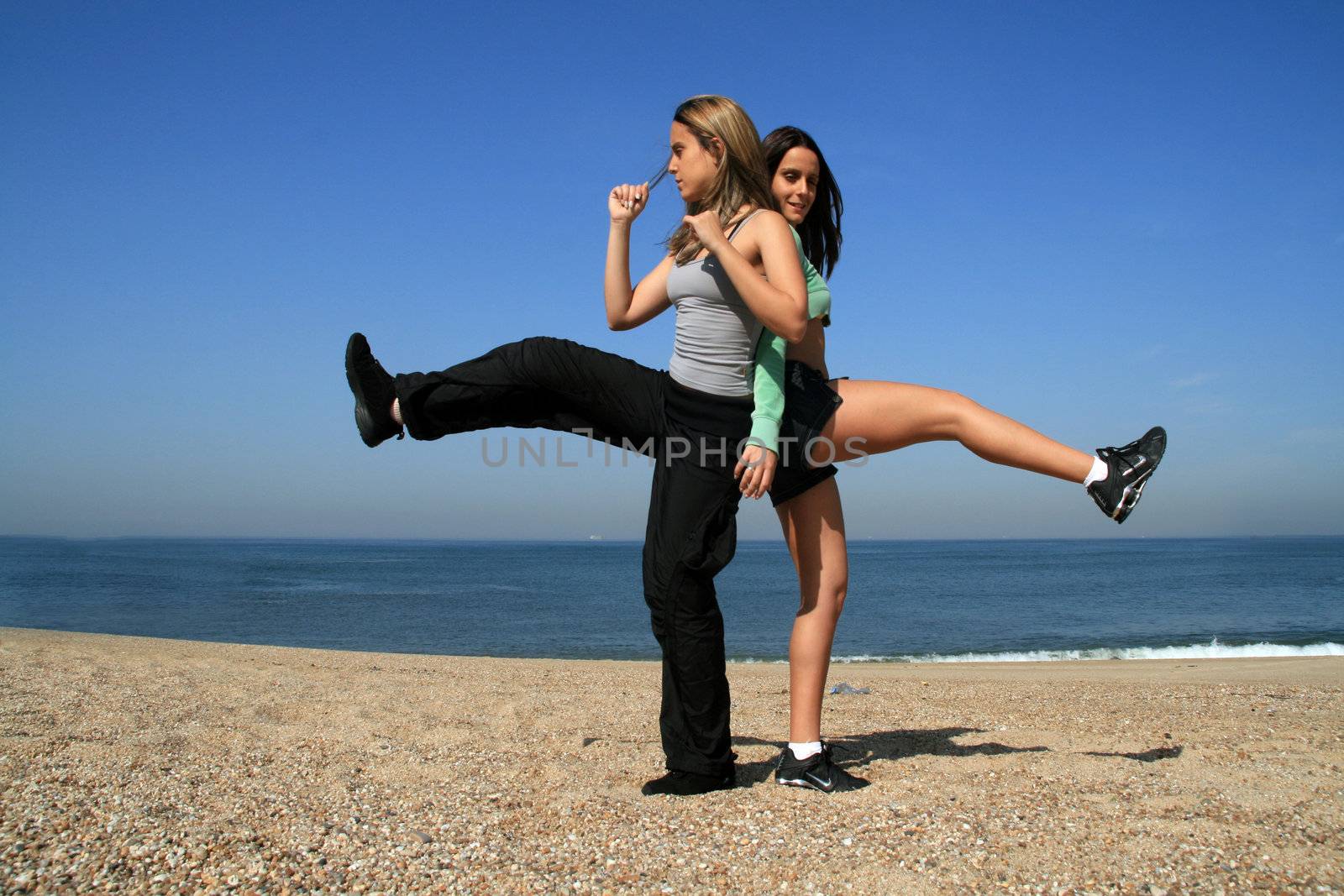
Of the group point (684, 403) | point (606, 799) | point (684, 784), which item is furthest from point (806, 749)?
point (684, 403)

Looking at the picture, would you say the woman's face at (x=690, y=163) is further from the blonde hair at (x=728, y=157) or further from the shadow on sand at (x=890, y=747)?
the shadow on sand at (x=890, y=747)

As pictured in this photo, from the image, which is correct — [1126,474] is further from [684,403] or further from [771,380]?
[684,403]

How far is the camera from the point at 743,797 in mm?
2674

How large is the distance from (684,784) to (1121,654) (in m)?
14.2

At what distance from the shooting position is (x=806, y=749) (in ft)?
9.49

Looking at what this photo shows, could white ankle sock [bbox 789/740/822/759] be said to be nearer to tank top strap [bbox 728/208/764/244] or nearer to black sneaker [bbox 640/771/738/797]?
black sneaker [bbox 640/771/738/797]

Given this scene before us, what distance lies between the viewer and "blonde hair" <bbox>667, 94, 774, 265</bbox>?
110 inches

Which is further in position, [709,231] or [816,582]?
[816,582]

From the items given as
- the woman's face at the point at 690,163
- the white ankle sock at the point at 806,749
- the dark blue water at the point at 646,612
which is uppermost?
the woman's face at the point at 690,163

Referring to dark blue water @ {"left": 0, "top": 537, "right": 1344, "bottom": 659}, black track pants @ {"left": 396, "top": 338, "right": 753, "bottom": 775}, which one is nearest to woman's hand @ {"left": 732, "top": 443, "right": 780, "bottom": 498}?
black track pants @ {"left": 396, "top": 338, "right": 753, "bottom": 775}

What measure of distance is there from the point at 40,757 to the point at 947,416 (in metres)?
3.16

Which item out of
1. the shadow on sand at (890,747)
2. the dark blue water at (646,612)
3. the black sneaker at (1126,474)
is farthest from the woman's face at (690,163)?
the dark blue water at (646,612)

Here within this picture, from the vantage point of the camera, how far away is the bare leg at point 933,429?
2.73m

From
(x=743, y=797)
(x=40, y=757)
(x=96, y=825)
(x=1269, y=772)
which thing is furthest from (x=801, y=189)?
(x=40, y=757)
